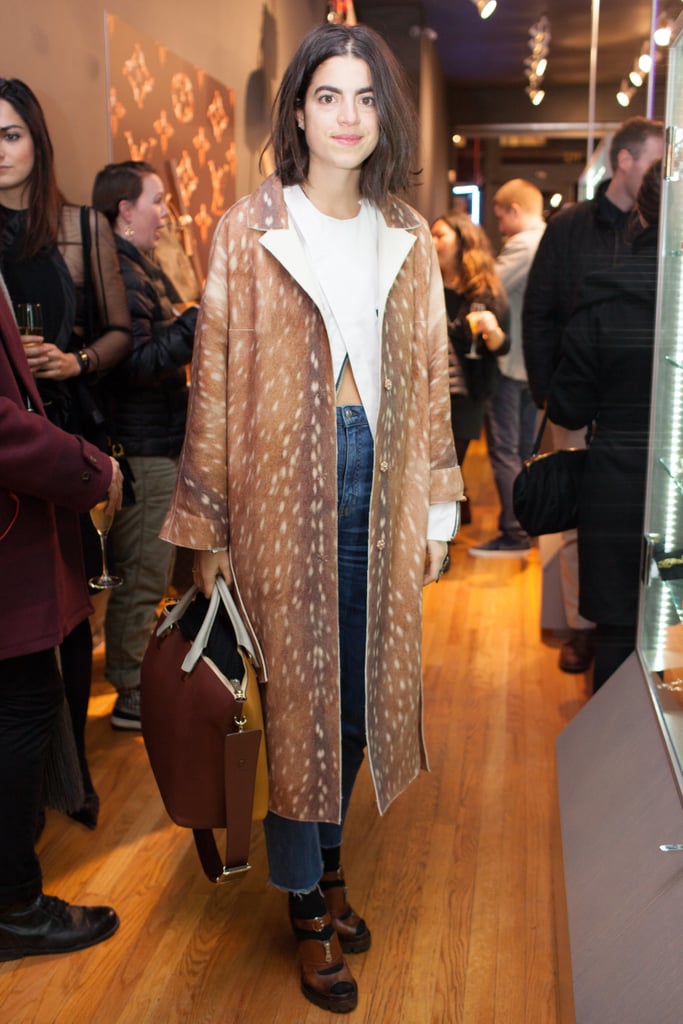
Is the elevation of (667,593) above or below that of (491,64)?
below

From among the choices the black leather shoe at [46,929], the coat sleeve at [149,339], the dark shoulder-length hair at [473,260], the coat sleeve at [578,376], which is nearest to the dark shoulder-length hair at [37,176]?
the coat sleeve at [149,339]

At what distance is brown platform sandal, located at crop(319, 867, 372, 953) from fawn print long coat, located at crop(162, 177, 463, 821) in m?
0.29

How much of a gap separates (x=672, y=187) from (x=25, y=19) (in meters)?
1.70

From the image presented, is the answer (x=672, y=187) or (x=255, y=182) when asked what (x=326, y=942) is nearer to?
(x=672, y=187)

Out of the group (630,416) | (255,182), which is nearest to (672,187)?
(630,416)

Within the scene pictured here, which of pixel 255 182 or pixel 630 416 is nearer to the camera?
pixel 630 416

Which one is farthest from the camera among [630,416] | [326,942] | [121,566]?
[121,566]

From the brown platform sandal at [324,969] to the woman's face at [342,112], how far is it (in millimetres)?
1328

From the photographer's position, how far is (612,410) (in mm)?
2732

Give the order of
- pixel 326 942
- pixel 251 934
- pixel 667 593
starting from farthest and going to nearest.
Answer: pixel 667 593, pixel 251 934, pixel 326 942

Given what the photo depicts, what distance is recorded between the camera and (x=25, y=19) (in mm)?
2822

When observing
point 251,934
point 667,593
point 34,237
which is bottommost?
point 251,934

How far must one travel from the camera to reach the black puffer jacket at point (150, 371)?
2.88m

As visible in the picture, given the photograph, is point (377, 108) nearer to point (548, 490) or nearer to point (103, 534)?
point (103, 534)
